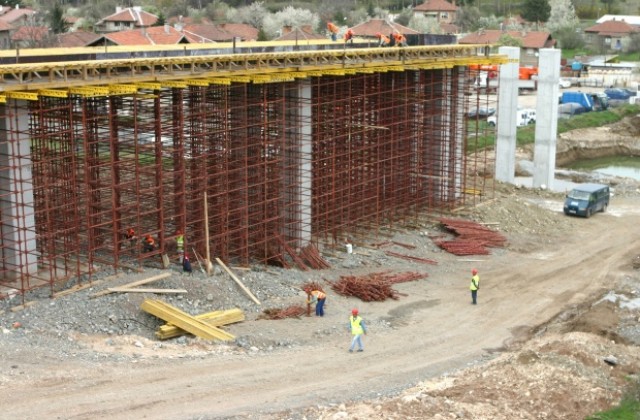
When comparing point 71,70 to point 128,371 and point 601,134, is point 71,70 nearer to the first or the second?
point 128,371

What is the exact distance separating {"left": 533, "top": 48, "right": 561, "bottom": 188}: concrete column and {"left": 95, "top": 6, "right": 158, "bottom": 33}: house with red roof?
1758 inches

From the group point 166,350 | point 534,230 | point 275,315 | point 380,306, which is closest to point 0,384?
point 166,350

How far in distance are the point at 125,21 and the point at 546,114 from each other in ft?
158

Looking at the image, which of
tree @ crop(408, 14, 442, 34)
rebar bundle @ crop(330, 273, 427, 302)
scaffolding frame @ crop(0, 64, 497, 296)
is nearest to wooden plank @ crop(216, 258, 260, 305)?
scaffolding frame @ crop(0, 64, 497, 296)

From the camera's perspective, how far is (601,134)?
71938 mm

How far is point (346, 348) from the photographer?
25.1 meters

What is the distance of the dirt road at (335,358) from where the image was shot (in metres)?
20.3

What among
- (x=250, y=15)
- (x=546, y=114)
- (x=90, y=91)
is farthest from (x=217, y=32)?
(x=90, y=91)

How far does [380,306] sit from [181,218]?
6.65 m

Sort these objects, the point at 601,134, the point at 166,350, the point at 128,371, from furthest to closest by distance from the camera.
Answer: the point at 601,134, the point at 166,350, the point at 128,371

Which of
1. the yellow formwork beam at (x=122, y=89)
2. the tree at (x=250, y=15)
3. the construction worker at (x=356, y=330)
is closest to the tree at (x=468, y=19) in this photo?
the tree at (x=250, y=15)

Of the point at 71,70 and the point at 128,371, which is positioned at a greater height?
the point at 71,70

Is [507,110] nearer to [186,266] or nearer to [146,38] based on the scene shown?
[146,38]

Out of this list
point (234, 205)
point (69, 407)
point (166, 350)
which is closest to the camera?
point (69, 407)
